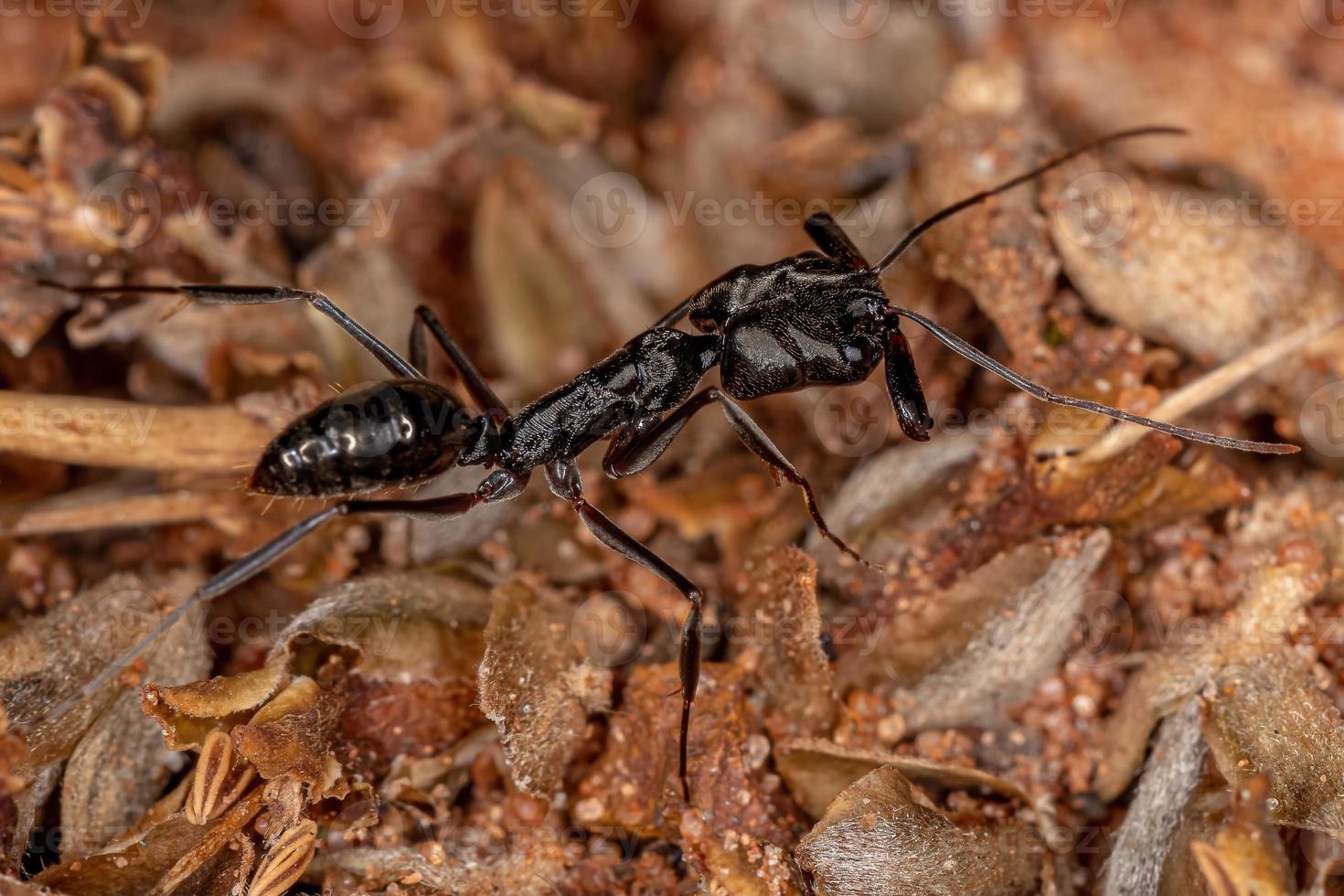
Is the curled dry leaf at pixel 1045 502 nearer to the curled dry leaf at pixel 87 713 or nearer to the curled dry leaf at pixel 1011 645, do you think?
the curled dry leaf at pixel 1011 645

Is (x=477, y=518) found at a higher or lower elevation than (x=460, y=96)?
lower

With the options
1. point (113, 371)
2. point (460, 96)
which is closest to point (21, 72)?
point (113, 371)

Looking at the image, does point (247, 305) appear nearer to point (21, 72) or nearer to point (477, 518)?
point (477, 518)

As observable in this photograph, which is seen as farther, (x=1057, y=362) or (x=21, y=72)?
(x=21, y=72)

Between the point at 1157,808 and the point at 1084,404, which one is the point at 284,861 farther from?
the point at 1084,404

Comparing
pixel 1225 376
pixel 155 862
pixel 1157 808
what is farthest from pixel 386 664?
pixel 1225 376

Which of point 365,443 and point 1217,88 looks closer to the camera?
point 365,443
